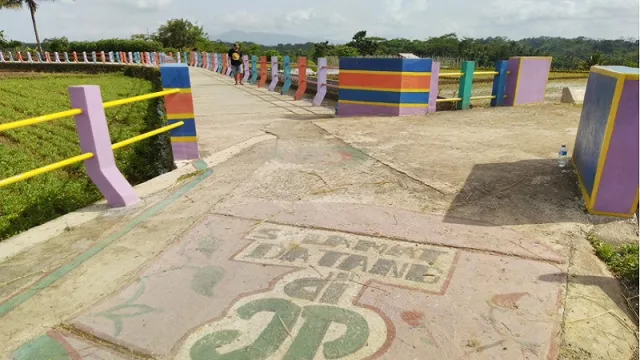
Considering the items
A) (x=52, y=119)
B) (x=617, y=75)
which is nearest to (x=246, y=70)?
(x=52, y=119)

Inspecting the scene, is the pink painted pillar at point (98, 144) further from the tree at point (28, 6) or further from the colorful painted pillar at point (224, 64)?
the tree at point (28, 6)

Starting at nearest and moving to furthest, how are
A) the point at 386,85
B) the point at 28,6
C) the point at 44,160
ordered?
1. the point at 44,160
2. the point at 386,85
3. the point at 28,6

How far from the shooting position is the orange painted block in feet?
16.6

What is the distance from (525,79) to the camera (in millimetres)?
9258

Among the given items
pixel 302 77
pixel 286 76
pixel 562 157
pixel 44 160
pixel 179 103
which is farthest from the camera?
pixel 286 76

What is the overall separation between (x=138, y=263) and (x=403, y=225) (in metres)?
2.01

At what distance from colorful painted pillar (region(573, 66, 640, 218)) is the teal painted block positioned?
5158mm

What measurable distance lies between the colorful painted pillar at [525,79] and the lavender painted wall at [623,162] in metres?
6.34

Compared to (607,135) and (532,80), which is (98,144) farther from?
(532,80)

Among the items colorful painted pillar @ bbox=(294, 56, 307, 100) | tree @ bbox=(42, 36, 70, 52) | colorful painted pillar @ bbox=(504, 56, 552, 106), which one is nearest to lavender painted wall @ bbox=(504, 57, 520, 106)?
colorful painted pillar @ bbox=(504, 56, 552, 106)

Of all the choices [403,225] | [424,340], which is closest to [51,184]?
[403,225]

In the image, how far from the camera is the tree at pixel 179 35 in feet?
217

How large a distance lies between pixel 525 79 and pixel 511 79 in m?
0.30

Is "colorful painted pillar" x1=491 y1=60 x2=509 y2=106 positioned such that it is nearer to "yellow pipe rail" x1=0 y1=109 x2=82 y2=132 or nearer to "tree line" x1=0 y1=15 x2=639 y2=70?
"yellow pipe rail" x1=0 y1=109 x2=82 y2=132
